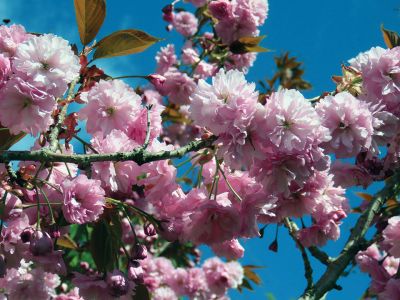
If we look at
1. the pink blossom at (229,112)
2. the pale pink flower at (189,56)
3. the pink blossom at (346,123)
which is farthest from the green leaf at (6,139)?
the pale pink flower at (189,56)

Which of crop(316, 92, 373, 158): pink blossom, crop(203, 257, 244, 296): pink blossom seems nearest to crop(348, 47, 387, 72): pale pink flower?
crop(316, 92, 373, 158): pink blossom

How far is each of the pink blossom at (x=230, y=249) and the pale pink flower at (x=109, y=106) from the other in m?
0.54

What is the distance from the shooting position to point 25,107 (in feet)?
5.64

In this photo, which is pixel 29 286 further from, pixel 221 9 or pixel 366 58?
pixel 221 9

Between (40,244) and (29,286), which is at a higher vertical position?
(29,286)

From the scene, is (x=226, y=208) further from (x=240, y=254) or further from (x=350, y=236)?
(x=350, y=236)

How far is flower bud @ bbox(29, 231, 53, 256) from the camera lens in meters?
1.85

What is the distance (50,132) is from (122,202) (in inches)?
12.2

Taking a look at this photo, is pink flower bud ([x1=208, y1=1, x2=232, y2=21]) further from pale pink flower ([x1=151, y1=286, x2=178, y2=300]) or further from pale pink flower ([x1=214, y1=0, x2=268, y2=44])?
pale pink flower ([x1=151, y1=286, x2=178, y2=300])

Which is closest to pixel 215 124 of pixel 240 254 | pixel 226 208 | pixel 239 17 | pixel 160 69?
pixel 226 208

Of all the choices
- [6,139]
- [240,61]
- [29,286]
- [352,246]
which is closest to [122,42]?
[6,139]

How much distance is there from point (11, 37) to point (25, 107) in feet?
0.85

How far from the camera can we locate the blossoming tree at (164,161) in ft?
5.50

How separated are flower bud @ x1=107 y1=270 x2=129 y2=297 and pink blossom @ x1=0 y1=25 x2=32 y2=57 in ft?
2.46
